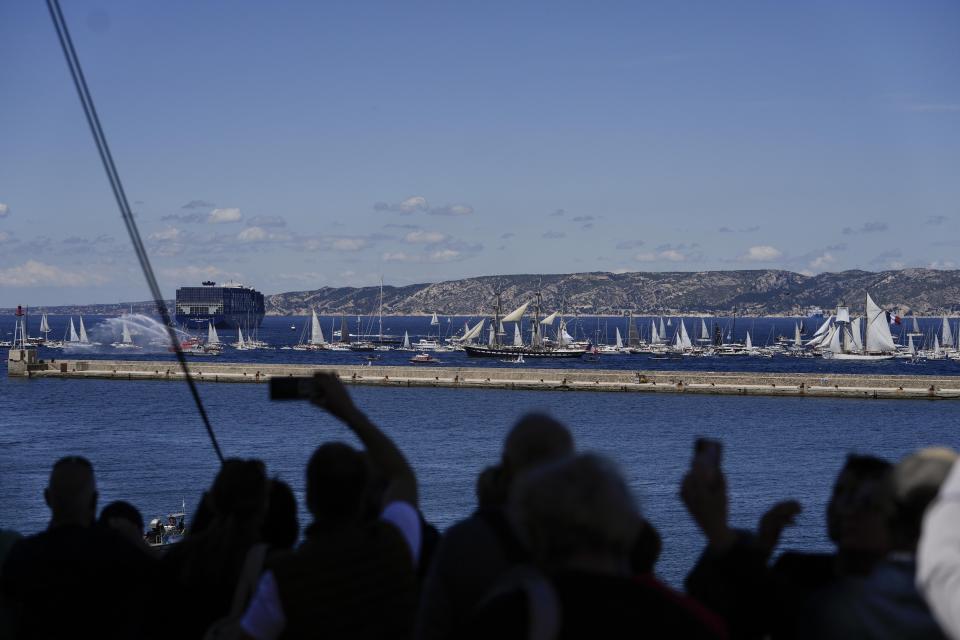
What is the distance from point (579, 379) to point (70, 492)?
6596 centimetres

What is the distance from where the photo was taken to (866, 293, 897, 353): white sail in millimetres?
111062

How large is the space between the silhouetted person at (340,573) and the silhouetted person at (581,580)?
0.85 metres

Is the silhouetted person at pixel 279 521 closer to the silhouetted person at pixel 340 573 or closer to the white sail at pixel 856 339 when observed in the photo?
the silhouetted person at pixel 340 573

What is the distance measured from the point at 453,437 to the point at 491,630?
45512 mm

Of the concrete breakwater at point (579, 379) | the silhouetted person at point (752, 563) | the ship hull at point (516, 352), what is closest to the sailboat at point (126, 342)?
the ship hull at point (516, 352)

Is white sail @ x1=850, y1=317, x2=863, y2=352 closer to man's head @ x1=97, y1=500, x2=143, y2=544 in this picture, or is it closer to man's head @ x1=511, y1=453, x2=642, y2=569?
man's head @ x1=97, y1=500, x2=143, y2=544

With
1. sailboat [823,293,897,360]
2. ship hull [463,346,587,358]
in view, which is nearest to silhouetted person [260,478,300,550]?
ship hull [463,346,587,358]

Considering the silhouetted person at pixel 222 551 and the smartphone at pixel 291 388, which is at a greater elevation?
the smartphone at pixel 291 388

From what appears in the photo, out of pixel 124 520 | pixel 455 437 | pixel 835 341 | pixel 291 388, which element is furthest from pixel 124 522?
pixel 835 341

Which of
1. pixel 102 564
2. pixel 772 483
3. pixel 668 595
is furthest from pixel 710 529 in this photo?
pixel 772 483

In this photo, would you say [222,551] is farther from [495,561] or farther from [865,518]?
[865,518]

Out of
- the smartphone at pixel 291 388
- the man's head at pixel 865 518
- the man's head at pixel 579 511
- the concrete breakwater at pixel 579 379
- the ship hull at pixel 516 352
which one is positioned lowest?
the concrete breakwater at pixel 579 379

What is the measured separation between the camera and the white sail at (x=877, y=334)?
11106cm

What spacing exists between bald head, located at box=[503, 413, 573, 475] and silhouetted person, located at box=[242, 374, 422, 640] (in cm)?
41
